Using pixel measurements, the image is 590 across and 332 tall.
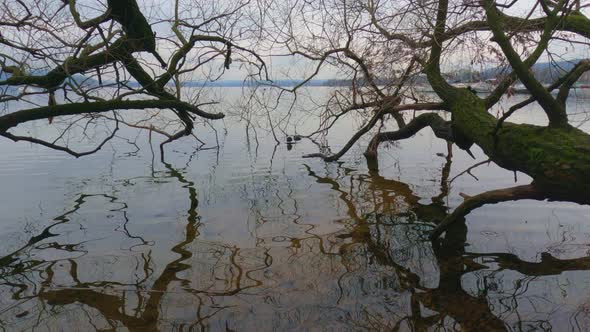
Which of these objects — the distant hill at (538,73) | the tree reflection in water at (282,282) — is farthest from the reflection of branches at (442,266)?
the distant hill at (538,73)

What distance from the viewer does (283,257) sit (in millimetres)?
5527

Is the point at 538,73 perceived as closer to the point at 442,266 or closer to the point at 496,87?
the point at 496,87

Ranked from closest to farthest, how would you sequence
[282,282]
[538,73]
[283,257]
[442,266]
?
1. [282,282]
2. [442,266]
3. [283,257]
4. [538,73]

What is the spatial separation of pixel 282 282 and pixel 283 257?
0.80 meters

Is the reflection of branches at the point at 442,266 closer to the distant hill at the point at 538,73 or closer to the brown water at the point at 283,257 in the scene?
the brown water at the point at 283,257

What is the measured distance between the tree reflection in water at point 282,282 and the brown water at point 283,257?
20 millimetres

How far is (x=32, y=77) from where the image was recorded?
577cm

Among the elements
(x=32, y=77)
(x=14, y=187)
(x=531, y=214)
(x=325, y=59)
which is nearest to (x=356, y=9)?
(x=325, y=59)

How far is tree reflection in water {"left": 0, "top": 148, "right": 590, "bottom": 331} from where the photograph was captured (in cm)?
390

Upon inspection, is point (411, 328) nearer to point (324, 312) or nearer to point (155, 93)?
point (324, 312)

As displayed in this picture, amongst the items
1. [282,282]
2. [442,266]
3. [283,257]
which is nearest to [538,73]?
[442,266]

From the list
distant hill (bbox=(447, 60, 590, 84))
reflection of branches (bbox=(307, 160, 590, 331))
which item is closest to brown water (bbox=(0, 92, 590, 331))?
reflection of branches (bbox=(307, 160, 590, 331))

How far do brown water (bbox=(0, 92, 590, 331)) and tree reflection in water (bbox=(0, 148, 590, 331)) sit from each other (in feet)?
0.07

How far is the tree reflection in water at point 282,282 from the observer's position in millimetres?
3902
